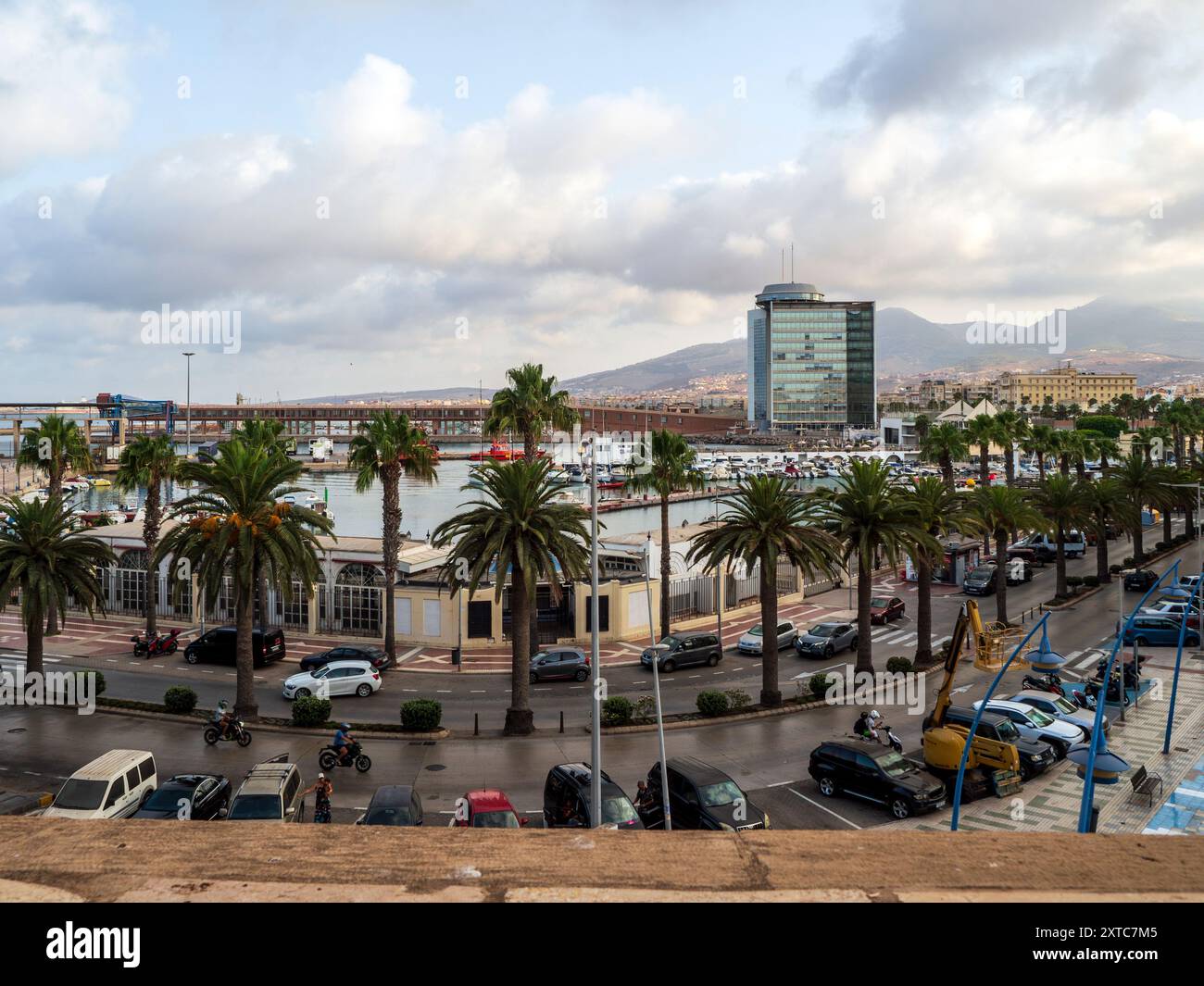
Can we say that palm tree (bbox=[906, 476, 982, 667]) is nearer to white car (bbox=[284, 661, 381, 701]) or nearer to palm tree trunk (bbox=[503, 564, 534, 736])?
palm tree trunk (bbox=[503, 564, 534, 736])

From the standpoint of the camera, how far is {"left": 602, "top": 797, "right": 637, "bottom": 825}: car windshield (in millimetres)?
17531

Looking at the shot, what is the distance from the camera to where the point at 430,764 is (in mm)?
23594

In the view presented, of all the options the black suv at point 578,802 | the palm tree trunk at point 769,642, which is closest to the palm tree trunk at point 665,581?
the palm tree trunk at point 769,642

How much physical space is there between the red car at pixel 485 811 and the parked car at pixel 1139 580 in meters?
46.7

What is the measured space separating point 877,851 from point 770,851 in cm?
46

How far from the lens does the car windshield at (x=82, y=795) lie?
17.9 metres

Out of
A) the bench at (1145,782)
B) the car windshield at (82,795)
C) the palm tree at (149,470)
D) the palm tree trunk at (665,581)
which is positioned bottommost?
the bench at (1145,782)

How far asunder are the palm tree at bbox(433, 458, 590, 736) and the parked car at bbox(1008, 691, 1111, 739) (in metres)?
15.5

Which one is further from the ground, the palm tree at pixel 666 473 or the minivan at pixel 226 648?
the palm tree at pixel 666 473

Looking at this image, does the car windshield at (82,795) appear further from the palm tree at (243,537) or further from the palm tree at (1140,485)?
the palm tree at (1140,485)

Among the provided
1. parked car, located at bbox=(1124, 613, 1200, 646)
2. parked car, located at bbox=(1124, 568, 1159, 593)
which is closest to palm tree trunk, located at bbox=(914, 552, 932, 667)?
parked car, located at bbox=(1124, 613, 1200, 646)

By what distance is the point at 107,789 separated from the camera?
719 inches
